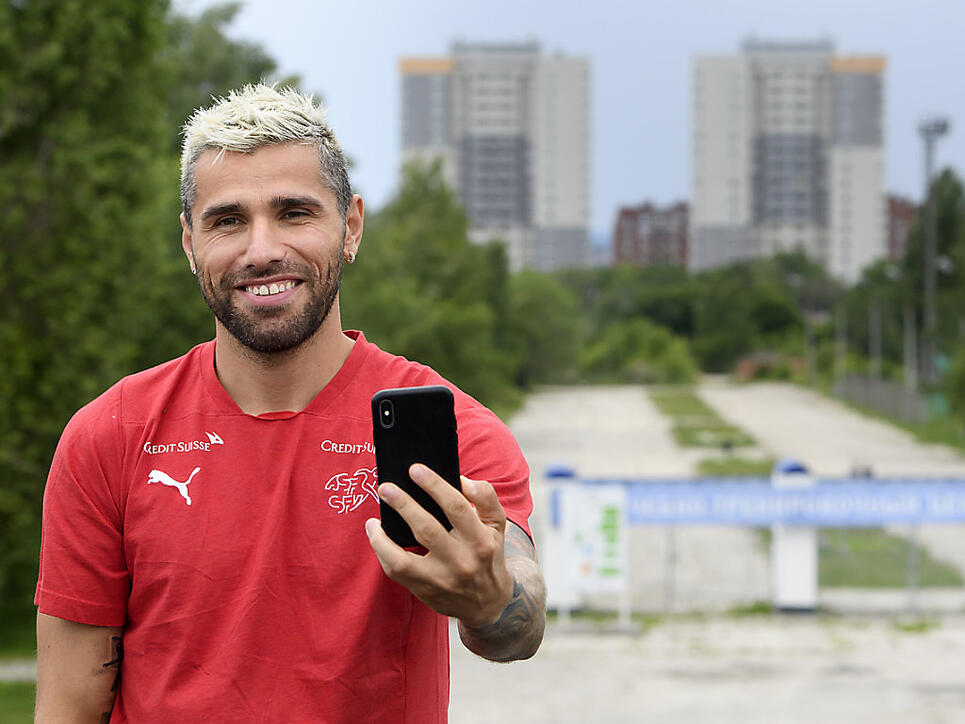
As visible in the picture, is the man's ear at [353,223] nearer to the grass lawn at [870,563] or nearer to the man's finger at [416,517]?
the man's finger at [416,517]

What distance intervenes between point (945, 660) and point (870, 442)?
104ft

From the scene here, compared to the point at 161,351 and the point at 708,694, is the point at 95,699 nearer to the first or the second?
the point at 708,694

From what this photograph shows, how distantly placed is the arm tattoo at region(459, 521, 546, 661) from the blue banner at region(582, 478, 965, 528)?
43.7ft

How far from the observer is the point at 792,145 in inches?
6658

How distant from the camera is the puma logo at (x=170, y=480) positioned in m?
2.23

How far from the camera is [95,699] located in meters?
2.27

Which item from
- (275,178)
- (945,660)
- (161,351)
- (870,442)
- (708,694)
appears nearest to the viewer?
(275,178)

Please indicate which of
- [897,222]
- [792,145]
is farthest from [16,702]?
[897,222]

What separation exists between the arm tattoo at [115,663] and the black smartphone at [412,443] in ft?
2.41

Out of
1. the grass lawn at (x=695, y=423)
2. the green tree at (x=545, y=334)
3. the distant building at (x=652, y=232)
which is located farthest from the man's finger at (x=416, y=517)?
the distant building at (x=652, y=232)

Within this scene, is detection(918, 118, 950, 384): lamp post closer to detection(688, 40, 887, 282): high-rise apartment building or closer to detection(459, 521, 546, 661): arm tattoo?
detection(459, 521, 546, 661): arm tattoo

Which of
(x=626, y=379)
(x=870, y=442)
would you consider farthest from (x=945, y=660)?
(x=626, y=379)

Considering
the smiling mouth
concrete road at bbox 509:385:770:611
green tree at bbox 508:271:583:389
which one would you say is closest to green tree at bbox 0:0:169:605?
concrete road at bbox 509:385:770:611

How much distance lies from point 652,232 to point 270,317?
195 meters
